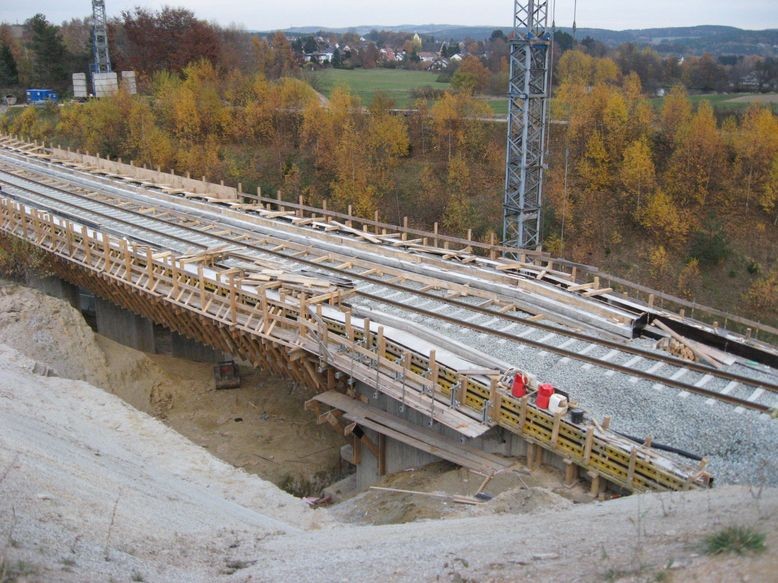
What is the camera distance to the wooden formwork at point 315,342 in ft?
35.8

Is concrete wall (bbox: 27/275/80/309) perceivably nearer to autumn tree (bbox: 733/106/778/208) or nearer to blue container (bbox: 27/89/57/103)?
autumn tree (bbox: 733/106/778/208)

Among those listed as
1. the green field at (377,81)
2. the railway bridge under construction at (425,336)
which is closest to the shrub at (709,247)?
the railway bridge under construction at (425,336)

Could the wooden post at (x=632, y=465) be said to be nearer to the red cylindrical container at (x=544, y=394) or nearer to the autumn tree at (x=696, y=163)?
the red cylindrical container at (x=544, y=394)

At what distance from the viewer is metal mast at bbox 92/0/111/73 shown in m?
56.9

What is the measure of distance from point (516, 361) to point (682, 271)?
82.7 feet

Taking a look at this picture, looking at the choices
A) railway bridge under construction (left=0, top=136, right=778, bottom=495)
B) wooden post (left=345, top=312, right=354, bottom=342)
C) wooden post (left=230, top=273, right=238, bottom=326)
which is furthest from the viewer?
wooden post (left=230, top=273, right=238, bottom=326)

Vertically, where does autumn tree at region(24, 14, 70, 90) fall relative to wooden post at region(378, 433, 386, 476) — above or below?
above

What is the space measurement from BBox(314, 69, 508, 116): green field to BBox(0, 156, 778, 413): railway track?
110ft

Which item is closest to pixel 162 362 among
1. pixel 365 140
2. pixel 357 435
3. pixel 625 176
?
pixel 357 435

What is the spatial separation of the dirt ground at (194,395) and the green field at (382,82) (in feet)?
130

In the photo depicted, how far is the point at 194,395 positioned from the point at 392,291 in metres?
7.68

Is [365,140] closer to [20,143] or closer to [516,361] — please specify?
[20,143]

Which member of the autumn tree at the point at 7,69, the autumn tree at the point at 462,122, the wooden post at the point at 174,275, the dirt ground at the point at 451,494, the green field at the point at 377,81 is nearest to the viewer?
the dirt ground at the point at 451,494

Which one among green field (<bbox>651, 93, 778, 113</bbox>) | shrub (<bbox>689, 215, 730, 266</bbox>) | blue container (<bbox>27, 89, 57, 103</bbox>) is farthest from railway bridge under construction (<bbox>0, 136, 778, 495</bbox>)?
blue container (<bbox>27, 89, 57, 103</bbox>)
